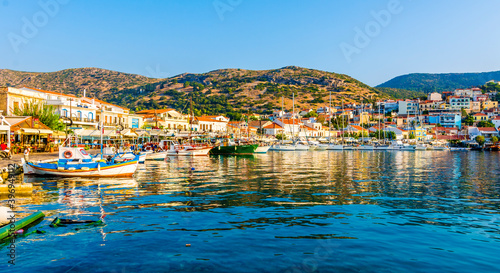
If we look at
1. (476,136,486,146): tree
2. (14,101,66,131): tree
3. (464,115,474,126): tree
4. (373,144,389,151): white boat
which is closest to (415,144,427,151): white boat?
(373,144,389,151): white boat

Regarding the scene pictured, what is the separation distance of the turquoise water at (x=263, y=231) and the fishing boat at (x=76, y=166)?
4.03m

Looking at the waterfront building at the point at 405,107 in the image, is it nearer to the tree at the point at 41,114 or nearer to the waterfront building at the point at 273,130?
the waterfront building at the point at 273,130

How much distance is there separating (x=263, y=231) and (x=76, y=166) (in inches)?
661

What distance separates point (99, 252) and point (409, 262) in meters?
7.49

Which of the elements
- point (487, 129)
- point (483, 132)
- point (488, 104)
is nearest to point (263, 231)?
point (483, 132)

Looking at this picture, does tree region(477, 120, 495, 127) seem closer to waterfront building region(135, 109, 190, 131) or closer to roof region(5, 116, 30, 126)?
waterfront building region(135, 109, 190, 131)

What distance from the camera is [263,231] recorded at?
11.1 metres

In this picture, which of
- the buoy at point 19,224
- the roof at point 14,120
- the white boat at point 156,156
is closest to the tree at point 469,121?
the white boat at point 156,156

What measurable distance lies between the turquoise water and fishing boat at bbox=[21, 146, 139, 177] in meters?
4.03

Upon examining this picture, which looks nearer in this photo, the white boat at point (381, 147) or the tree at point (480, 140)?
the white boat at point (381, 147)

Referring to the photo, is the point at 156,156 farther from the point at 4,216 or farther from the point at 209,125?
the point at 209,125

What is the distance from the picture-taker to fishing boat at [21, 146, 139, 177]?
23438 millimetres

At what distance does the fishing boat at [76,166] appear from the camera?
2344 centimetres

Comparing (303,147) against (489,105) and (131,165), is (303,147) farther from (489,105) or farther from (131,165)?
(489,105)
